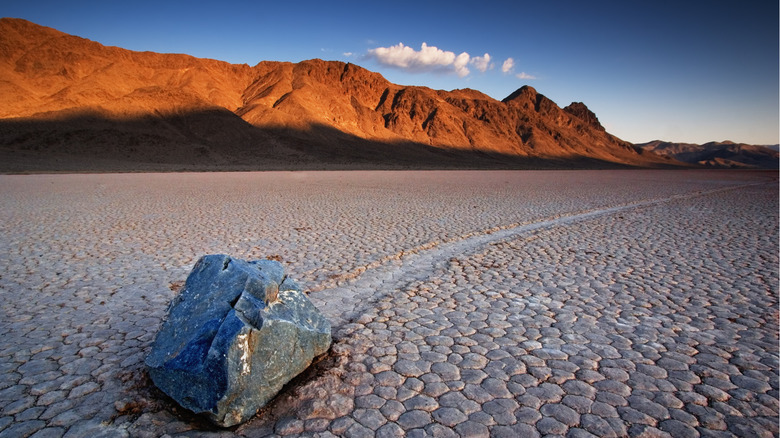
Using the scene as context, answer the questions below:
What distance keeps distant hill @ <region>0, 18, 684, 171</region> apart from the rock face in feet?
122

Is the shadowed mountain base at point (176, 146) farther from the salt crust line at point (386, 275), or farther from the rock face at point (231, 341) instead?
the rock face at point (231, 341)

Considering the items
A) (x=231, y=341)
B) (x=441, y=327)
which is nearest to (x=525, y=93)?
(x=441, y=327)

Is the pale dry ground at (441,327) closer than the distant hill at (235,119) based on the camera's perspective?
Yes

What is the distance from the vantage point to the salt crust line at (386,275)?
16.1 ft

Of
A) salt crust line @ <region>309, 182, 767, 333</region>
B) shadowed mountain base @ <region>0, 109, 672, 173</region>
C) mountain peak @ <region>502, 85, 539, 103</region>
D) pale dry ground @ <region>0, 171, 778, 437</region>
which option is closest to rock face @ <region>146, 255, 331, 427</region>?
pale dry ground @ <region>0, 171, 778, 437</region>

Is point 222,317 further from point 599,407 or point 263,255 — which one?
point 263,255

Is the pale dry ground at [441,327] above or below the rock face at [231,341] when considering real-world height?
below

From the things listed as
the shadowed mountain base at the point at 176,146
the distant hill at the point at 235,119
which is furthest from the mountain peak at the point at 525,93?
the shadowed mountain base at the point at 176,146

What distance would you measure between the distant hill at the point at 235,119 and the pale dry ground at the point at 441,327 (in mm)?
33601

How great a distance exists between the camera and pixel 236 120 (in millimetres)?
65000

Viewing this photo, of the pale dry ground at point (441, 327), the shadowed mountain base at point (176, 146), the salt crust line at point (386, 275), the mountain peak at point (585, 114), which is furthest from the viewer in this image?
the mountain peak at point (585, 114)

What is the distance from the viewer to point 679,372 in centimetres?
345

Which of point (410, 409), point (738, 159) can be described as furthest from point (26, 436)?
point (738, 159)

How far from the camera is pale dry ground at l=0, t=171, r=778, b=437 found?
112 inches
